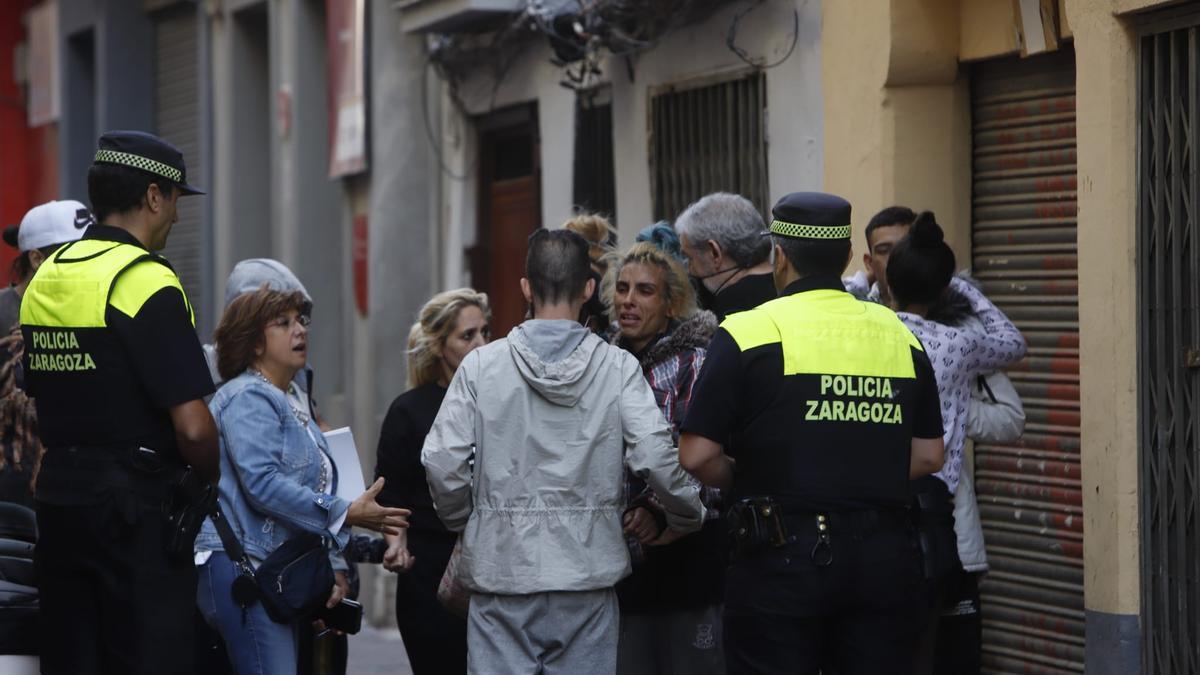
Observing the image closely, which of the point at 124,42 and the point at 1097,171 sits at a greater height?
the point at 124,42

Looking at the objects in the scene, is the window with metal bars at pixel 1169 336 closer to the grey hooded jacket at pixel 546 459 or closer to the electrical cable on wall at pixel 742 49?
the grey hooded jacket at pixel 546 459

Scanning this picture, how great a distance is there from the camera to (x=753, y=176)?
9820mm

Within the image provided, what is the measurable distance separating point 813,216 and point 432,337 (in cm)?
192

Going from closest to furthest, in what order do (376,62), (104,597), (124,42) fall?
(104,597), (376,62), (124,42)

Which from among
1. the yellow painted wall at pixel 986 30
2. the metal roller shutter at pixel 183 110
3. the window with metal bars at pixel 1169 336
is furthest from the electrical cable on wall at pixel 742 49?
the metal roller shutter at pixel 183 110

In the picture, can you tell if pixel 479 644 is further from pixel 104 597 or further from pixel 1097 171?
pixel 1097 171

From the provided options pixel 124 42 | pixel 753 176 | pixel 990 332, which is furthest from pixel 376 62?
pixel 990 332

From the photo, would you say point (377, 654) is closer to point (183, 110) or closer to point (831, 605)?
point (831, 605)

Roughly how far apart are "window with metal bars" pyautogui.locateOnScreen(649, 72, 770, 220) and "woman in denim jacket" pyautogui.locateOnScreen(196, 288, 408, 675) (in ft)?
12.4

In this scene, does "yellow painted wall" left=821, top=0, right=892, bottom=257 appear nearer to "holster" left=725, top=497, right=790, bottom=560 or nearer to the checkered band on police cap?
"holster" left=725, top=497, right=790, bottom=560

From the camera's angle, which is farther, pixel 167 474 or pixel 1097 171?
pixel 1097 171

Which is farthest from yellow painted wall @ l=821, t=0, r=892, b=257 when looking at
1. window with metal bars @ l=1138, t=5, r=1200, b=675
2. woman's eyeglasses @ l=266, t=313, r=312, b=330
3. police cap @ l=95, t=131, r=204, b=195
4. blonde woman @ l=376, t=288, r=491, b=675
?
police cap @ l=95, t=131, r=204, b=195

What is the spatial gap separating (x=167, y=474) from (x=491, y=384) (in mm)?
956

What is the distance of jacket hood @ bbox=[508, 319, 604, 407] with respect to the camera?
18.3 feet
